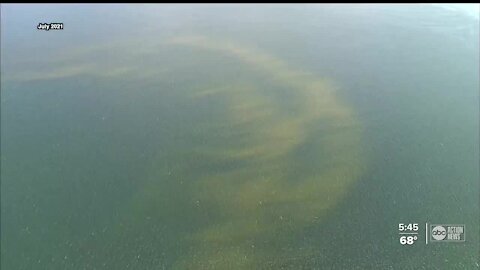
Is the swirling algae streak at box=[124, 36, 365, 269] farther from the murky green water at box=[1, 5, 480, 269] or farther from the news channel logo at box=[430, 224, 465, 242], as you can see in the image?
the news channel logo at box=[430, 224, 465, 242]

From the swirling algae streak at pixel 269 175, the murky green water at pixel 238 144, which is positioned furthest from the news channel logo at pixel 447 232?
the swirling algae streak at pixel 269 175

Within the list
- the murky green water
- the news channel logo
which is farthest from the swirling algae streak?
the news channel logo

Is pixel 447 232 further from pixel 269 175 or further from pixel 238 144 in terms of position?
pixel 238 144

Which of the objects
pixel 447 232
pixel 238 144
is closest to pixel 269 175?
pixel 238 144

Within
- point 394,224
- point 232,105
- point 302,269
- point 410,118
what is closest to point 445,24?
point 410,118

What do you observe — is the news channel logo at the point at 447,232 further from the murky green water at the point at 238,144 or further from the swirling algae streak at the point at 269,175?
the swirling algae streak at the point at 269,175

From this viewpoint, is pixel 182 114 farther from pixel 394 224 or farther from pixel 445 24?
pixel 445 24
